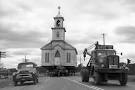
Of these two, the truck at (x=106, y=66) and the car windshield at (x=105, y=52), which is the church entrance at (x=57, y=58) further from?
the car windshield at (x=105, y=52)

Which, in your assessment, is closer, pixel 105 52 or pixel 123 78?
pixel 123 78

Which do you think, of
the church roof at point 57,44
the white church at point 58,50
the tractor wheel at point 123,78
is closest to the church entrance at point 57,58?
the white church at point 58,50

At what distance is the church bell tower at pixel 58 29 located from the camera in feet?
309

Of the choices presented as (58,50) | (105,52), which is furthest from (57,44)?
(105,52)

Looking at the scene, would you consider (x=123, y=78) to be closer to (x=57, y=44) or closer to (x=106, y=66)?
(x=106, y=66)

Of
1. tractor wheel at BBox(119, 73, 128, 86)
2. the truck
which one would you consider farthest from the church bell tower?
tractor wheel at BBox(119, 73, 128, 86)

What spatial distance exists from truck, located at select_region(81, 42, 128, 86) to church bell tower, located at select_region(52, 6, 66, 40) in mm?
65411

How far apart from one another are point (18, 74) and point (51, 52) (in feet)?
212

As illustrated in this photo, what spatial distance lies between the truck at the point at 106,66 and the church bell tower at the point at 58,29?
6541cm

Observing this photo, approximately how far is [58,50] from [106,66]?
67738 mm

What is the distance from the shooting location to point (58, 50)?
305 ft

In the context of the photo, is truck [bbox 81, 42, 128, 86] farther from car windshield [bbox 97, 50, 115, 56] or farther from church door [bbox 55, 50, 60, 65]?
church door [bbox 55, 50, 60, 65]

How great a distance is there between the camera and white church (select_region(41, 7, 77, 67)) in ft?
301

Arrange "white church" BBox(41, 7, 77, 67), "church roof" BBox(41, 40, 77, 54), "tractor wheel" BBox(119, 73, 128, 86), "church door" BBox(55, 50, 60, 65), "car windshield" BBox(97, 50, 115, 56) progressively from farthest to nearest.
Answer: "church roof" BBox(41, 40, 77, 54) < "white church" BBox(41, 7, 77, 67) < "church door" BBox(55, 50, 60, 65) < "car windshield" BBox(97, 50, 115, 56) < "tractor wheel" BBox(119, 73, 128, 86)
